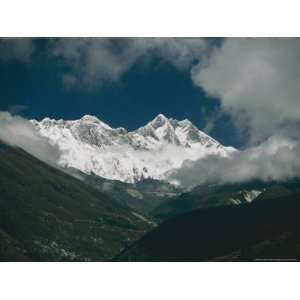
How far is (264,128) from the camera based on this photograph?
1766 inches

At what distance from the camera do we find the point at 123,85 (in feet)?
121

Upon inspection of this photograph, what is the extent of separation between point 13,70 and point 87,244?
150 meters

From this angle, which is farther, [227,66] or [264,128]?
[264,128]
